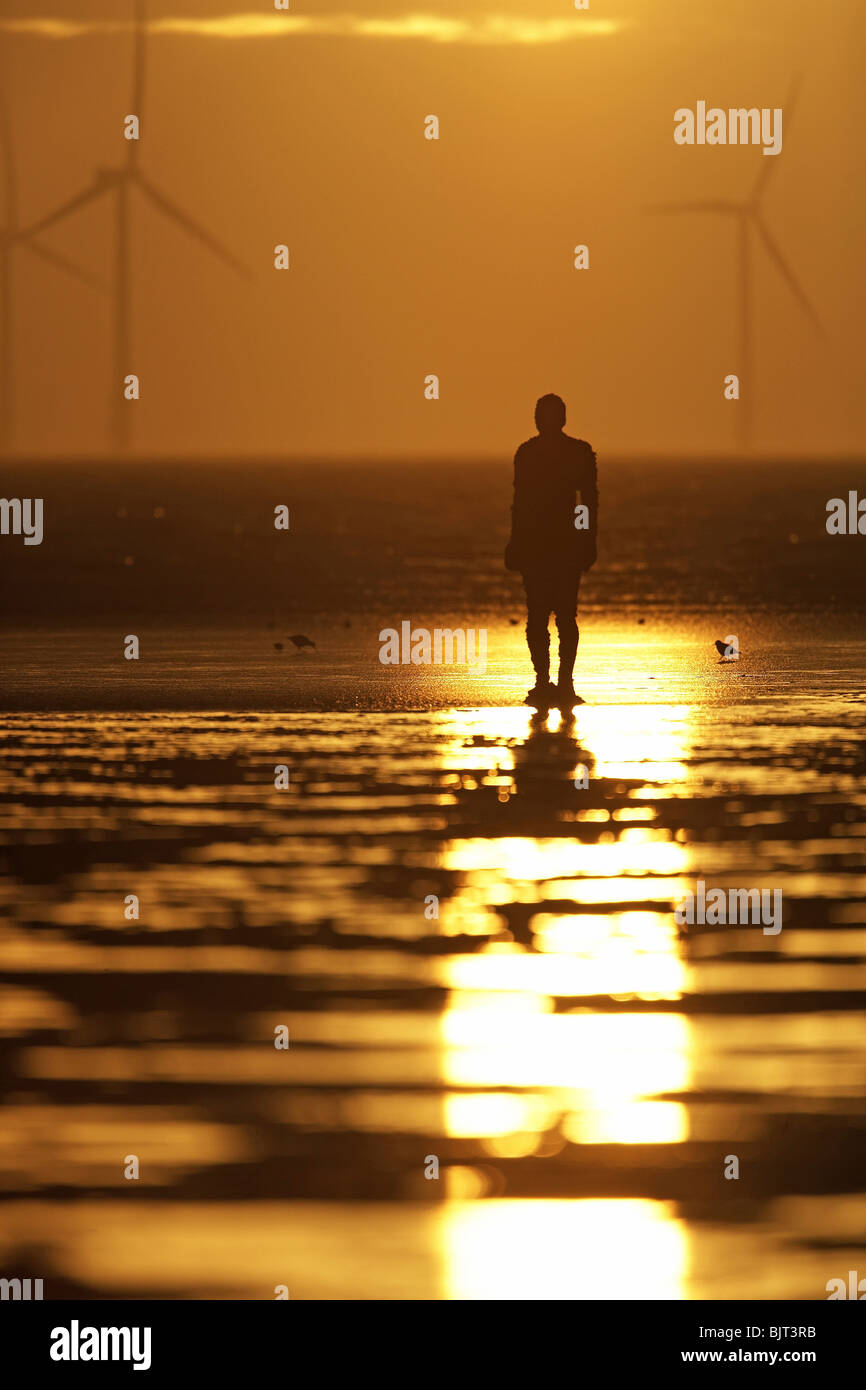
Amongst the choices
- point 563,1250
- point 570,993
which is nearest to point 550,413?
point 570,993

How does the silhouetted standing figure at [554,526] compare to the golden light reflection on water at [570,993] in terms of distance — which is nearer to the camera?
the golden light reflection on water at [570,993]

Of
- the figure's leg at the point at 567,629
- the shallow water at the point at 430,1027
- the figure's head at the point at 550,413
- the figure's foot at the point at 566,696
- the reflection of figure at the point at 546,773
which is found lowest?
the shallow water at the point at 430,1027

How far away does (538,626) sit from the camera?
19.1 metres

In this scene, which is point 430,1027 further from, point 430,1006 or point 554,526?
point 554,526

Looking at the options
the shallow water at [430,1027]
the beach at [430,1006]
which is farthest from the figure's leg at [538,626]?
the shallow water at [430,1027]

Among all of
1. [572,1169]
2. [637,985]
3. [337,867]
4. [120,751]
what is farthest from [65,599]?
[572,1169]

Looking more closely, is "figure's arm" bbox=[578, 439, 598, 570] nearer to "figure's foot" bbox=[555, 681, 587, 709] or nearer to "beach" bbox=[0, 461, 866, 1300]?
"figure's foot" bbox=[555, 681, 587, 709]

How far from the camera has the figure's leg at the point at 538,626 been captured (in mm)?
18984

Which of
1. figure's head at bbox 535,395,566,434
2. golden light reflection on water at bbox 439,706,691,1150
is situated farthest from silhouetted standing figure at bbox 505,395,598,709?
golden light reflection on water at bbox 439,706,691,1150

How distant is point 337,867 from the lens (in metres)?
11.9

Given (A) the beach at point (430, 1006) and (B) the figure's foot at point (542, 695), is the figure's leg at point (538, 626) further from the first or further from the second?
(A) the beach at point (430, 1006)

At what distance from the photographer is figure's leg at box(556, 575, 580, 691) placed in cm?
1897
